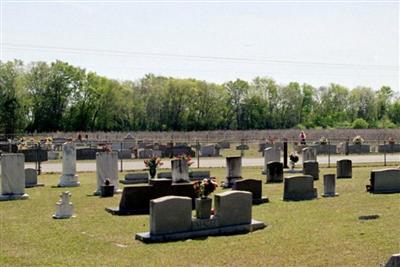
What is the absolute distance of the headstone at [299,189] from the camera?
20.5 m

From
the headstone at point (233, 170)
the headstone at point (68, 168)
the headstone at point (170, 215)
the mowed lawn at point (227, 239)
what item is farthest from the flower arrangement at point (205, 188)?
the headstone at point (68, 168)

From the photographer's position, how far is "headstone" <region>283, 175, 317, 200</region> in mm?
20531

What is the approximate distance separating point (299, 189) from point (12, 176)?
10593mm

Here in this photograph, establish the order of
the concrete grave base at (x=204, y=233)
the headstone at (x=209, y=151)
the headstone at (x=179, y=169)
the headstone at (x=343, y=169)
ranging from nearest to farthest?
the concrete grave base at (x=204, y=233) < the headstone at (x=179, y=169) < the headstone at (x=343, y=169) < the headstone at (x=209, y=151)

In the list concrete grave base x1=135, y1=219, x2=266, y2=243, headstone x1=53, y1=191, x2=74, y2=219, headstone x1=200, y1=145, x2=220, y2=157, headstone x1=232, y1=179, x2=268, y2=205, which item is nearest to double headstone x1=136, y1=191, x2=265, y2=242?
concrete grave base x1=135, y1=219, x2=266, y2=243

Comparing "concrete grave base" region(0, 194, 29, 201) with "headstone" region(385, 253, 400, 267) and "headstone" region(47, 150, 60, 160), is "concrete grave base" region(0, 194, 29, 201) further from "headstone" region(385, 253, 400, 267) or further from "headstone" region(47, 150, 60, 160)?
"headstone" region(47, 150, 60, 160)

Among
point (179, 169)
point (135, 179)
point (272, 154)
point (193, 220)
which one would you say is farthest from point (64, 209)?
point (272, 154)

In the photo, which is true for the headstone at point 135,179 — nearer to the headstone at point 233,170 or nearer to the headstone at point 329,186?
the headstone at point 233,170

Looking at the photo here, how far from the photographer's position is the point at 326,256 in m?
11.4

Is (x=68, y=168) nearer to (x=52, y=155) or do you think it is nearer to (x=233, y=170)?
(x=233, y=170)

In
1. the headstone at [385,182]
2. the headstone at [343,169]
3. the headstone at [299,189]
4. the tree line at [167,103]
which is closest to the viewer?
the headstone at [299,189]

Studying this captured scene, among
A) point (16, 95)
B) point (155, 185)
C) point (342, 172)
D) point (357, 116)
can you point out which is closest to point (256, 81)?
point (357, 116)

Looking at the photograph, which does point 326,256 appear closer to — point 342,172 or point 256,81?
point 342,172

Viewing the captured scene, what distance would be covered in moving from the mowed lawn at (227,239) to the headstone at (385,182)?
70.5 inches
